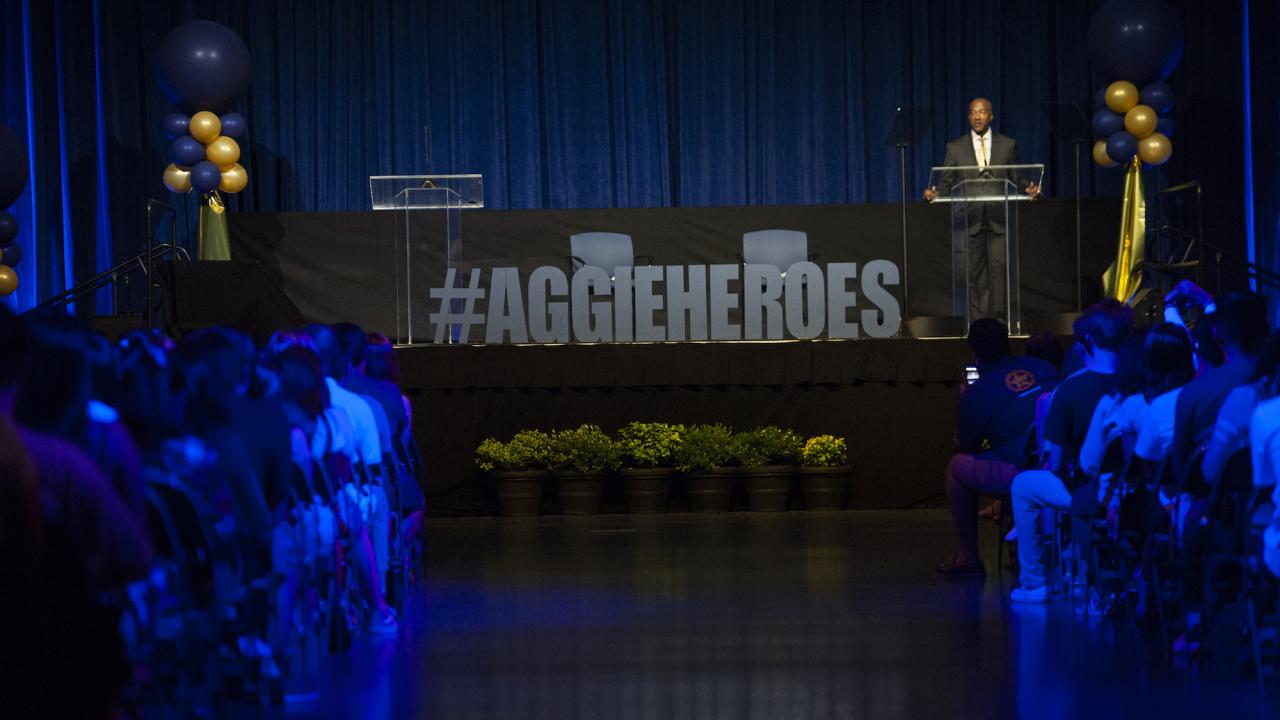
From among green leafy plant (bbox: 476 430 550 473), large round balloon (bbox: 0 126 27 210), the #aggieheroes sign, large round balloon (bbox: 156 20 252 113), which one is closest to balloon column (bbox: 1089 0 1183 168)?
the #aggieheroes sign

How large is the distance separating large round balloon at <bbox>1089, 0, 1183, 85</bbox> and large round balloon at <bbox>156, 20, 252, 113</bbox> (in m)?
7.60

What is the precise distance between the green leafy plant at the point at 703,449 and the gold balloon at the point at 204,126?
5.22m

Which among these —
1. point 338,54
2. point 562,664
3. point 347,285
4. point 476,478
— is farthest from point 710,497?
point 338,54

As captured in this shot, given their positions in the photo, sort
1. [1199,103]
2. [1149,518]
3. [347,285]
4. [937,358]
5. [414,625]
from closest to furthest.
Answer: [1149,518] < [414,625] < [937,358] < [347,285] < [1199,103]

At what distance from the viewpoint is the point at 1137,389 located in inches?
248

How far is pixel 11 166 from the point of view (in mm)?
13250

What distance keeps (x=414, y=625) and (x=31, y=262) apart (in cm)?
1083

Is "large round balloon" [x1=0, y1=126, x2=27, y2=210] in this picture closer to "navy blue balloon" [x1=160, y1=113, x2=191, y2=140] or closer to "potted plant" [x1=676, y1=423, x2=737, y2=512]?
"navy blue balloon" [x1=160, y1=113, x2=191, y2=140]

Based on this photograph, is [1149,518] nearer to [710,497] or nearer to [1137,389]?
[1137,389]

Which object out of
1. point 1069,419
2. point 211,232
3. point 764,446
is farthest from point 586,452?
point 1069,419

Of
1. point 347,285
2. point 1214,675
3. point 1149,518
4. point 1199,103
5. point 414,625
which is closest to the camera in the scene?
point 1214,675

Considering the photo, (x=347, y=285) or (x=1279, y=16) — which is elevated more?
(x=1279, y=16)

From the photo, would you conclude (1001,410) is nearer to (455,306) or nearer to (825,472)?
(825,472)

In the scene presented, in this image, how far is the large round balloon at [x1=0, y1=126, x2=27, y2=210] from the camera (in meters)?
13.2
